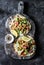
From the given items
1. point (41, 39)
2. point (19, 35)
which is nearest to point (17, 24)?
point (19, 35)

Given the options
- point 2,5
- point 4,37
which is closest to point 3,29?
point 4,37

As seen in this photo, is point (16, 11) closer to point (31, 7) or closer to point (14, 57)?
point (31, 7)

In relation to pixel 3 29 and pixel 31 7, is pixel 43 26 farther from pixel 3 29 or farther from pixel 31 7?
pixel 3 29

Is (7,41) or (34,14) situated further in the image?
(34,14)

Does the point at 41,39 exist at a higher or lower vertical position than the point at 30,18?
lower

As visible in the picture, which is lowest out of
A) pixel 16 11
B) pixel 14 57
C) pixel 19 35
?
pixel 14 57

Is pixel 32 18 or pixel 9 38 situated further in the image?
pixel 32 18
